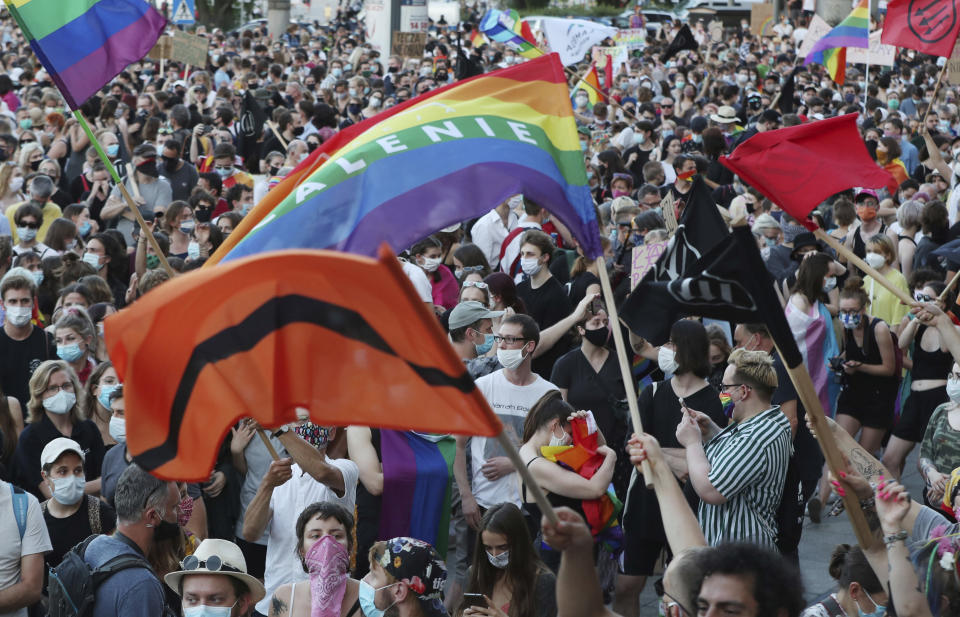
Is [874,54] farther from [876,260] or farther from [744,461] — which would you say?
[744,461]

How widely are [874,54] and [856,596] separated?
16115 mm

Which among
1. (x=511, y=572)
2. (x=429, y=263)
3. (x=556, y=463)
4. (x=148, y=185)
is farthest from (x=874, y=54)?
(x=511, y=572)

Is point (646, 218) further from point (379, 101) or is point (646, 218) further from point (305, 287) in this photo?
point (379, 101)

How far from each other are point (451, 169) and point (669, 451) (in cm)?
204

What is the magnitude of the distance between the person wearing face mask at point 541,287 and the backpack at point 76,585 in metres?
4.24

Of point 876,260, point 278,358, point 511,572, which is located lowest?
point 876,260

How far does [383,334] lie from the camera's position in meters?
3.19

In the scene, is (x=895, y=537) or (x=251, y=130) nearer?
(x=895, y=537)

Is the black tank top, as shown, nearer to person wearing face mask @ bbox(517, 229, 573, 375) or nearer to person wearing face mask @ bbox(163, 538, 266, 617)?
person wearing face mask @ bbox(517, 229, 573, 375)

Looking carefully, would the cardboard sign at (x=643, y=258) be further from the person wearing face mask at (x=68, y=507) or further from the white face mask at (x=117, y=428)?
the person wearing face mask at (x=68, y=507)

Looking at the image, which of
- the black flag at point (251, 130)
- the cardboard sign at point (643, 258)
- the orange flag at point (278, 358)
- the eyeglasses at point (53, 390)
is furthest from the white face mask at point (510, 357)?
the black flag at point (251, 130)

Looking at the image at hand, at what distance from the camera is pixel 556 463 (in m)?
5.75

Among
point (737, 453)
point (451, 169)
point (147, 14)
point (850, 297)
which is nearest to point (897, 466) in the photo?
point (850, 297)

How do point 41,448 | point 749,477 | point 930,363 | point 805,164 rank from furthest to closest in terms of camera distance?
point 930,363
point 41,448
point 805,164
point 749,477
